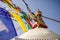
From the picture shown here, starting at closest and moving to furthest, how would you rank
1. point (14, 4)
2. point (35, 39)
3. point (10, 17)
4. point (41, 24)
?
point (35, 39) < point (41, 24) < point (14, 4) < point (10, 17)

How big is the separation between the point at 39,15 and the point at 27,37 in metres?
0.52

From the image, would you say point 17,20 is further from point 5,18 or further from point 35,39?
point 35,39

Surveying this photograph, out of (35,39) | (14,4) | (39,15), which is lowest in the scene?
(35,39)

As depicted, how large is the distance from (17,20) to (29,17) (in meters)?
0.39

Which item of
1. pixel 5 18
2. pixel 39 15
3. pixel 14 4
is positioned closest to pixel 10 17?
pixel 5 18

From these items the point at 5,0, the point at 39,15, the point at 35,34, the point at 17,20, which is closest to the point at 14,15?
the point at 17,20

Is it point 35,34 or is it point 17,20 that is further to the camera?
point 17,20

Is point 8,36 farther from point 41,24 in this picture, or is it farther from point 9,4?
point 41,24

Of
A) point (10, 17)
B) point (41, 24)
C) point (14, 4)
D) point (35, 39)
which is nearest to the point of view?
point (35, 39)

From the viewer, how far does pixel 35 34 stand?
7.25 feet

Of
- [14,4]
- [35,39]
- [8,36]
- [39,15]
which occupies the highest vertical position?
[14,4]

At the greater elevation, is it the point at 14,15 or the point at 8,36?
the point at 14,15

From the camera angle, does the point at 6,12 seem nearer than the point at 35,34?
No

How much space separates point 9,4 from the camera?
5.00 metres
